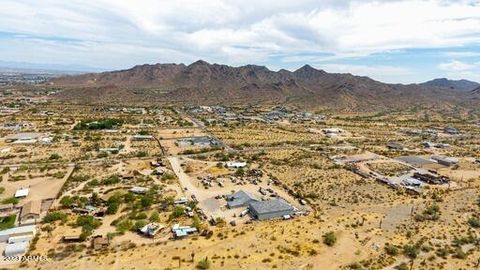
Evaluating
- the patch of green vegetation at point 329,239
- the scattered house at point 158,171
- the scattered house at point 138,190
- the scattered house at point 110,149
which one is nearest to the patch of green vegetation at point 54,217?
the scattered house at point 138,190

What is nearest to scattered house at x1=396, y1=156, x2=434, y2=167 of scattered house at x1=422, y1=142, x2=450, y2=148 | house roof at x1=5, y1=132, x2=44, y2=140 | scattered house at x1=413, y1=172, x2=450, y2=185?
scattered house at x1=413, y1=172, x2=450, y2=185

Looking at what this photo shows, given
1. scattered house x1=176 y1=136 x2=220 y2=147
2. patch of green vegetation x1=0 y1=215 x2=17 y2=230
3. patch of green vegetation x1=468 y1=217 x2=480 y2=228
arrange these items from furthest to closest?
scattered house x1=176 y1=136 x2=220 y2=147
patch of green vegetation x1=468 y1=217 x2=480 y2=228
patch of green vegetation x1=0 y1=215 x2=17 y2=230

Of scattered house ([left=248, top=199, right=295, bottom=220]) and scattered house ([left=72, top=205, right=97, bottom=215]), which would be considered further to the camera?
scattered house ([left=72, top=205, right=97, bottom=215])

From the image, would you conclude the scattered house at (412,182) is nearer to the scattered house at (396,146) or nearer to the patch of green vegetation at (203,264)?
the scattered house at (396,146)

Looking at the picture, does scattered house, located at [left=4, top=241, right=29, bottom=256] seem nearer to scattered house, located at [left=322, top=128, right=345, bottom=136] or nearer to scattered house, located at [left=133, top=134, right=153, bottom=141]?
scattered house, located at [left=133, top=134, right=153, bottom=141]

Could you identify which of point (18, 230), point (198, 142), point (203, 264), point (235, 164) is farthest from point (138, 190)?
point (198, 142)

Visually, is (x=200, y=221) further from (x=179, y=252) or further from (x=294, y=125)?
(x=294, y=125)
